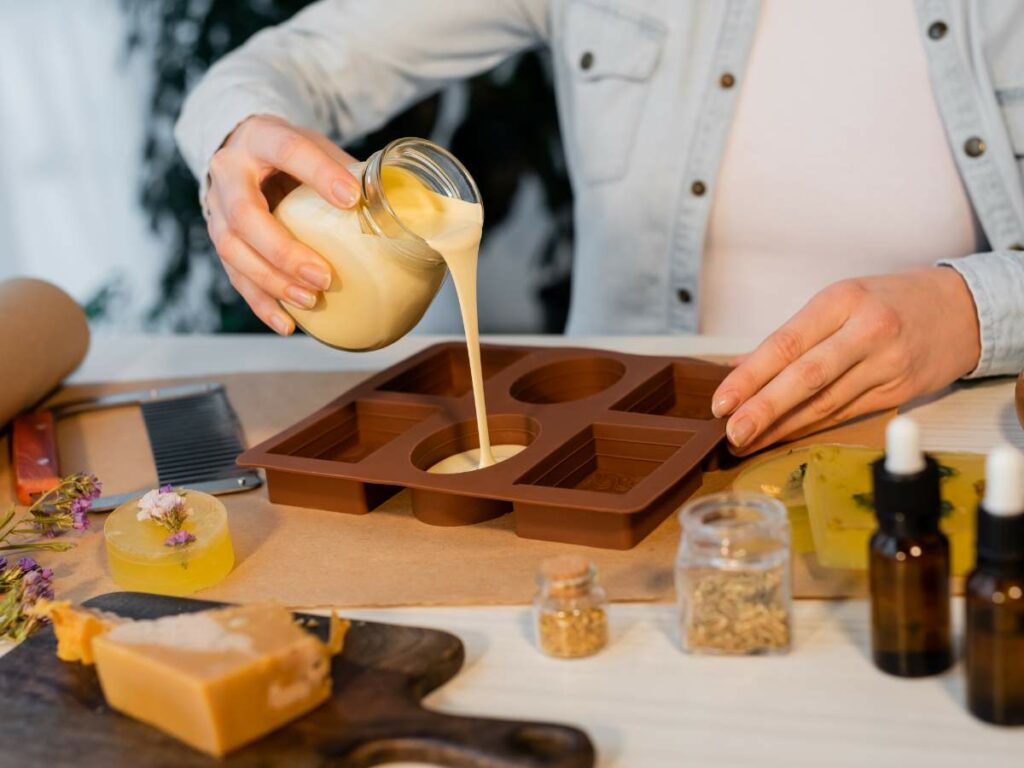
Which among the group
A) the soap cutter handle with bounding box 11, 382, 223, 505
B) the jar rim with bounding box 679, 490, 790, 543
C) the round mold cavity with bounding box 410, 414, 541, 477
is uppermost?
the jar rim with bounding box 679, 490, 790, 543

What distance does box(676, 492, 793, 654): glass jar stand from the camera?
0.99 metres

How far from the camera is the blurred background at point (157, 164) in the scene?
9.93 feet

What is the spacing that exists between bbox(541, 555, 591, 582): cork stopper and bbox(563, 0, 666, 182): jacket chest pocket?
1.20 m

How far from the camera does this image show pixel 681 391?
61.7 inches

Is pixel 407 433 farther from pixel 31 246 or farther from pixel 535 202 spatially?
pixel 31 246

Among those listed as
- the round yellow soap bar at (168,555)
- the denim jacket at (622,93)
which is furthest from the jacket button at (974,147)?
the round yellow soap bar at (168,555)

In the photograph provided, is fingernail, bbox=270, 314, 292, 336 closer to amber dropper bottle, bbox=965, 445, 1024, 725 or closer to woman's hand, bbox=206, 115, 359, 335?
woman's hand, bbox=206, 115, 359, 335

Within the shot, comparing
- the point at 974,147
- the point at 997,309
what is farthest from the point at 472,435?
the point at 974,147

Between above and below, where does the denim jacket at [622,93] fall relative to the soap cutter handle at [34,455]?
above

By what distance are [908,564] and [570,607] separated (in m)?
0.26

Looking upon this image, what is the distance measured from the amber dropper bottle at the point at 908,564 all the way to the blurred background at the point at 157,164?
2193 millimetres

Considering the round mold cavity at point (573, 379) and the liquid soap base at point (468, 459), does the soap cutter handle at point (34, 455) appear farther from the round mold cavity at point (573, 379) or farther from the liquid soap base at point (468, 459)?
the round mold cavity at point (573, 379)

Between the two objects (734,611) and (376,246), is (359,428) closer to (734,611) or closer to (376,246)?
(376,246)

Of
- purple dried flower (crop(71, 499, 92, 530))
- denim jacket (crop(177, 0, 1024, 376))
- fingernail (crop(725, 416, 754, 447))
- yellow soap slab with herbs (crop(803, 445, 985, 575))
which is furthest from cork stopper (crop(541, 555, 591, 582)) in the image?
denim jacket (crop(177, 0, 1024, 376))
